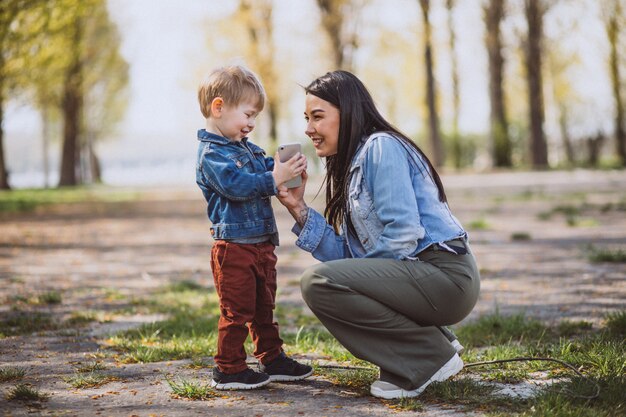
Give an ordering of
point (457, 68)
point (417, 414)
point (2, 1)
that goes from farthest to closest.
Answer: point (457, 68) → point (2, 1) → point (417, 414)

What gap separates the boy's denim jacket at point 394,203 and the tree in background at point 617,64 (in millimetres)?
24511

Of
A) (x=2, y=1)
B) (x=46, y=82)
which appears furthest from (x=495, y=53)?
(x=2, y=1)

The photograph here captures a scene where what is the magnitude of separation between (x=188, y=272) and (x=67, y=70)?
2070 cm

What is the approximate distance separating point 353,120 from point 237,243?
81cm

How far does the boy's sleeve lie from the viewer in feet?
11.3

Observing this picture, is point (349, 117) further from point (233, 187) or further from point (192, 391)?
point (192, 391)

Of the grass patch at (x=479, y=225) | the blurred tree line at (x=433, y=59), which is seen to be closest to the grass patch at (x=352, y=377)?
the grass patch at (x=479, y=225)

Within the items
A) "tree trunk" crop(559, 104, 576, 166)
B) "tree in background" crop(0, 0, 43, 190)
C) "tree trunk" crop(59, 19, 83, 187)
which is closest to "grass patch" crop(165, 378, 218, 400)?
"tree in background" crop(0, 0, 43, 190)

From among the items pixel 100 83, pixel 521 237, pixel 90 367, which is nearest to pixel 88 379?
pixel 90 367

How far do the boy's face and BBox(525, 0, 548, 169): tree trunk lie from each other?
24494 millimetres

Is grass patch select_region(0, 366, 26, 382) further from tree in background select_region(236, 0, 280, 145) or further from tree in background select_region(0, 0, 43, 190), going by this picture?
tree in background select_region(236, 0, 280, 145)

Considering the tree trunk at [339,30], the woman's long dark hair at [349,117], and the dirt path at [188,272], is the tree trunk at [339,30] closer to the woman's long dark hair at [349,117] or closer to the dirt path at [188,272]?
the dirt path at [188,272]

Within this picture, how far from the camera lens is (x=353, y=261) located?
3.36 m

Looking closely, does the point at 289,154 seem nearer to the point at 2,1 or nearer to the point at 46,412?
the point at 46,412
